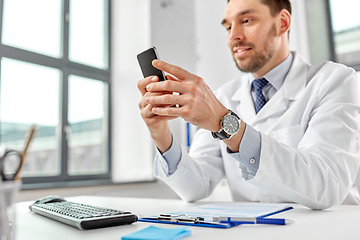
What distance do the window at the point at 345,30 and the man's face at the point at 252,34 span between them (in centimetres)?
228

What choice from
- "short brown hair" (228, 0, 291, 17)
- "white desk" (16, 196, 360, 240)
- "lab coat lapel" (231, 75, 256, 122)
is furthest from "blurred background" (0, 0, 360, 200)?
"short brown hair" (228, 0, 291, 17)

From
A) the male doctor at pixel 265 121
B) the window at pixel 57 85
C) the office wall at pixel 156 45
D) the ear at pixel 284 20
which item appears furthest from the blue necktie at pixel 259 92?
the office wall at pixel 156 45

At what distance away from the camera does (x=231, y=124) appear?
0.80 metres

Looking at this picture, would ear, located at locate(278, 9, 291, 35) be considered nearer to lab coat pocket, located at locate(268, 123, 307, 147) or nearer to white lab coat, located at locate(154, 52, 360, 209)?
white lab coat, located at locate(154, 52, 360, 209)

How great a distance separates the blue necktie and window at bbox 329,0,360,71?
2294 mm

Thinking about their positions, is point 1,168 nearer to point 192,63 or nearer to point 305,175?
point 305,175

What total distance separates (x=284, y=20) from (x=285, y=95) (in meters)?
0.42

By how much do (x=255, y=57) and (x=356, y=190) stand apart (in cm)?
66

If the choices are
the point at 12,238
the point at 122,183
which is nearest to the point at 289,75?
the point at 12,238

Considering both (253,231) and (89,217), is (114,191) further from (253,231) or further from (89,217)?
(253,231)

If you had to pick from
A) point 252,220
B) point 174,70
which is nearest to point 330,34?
point 174,70

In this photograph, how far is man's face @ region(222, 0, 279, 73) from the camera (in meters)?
1.34

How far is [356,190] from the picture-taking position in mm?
1144

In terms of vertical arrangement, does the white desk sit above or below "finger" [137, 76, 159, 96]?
below
